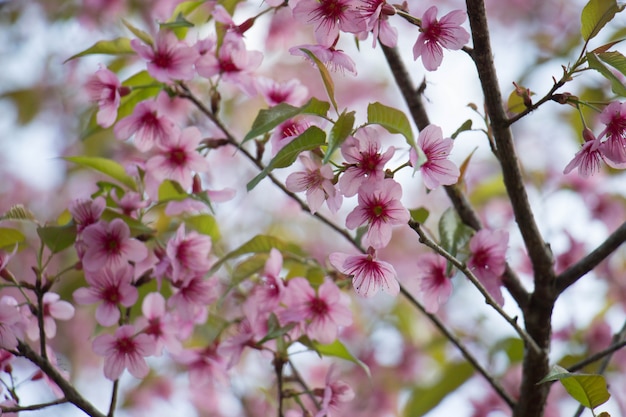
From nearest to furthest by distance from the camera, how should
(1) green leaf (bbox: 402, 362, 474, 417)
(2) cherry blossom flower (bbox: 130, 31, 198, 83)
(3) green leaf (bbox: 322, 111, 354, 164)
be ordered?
(3) green leaf (bbox: 322, 111, 354, 164) → (2) cherry blossom flower (bbox: 130, 31, 198, 83) → (1) green leaf (bbox: 402, 362, 474, 417)

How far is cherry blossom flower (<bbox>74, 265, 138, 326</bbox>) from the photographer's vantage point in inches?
42.0

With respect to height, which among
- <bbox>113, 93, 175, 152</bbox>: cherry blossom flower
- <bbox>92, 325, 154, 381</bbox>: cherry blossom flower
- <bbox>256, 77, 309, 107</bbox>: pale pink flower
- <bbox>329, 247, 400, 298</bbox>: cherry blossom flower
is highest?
<bbox>256, 77, 309, 107</bbox>: pale pink flower

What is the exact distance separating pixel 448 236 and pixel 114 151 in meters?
1.91

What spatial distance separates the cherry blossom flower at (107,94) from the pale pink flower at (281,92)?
0.69 ft

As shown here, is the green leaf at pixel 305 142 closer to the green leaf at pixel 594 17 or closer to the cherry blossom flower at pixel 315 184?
Answer: the cherry blossom flower at pixel 315 184

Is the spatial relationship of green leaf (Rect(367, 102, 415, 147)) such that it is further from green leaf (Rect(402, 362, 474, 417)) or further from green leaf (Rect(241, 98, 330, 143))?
green leaf (Rect(402, 362, 474, 417))

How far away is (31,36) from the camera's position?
11.3 ft

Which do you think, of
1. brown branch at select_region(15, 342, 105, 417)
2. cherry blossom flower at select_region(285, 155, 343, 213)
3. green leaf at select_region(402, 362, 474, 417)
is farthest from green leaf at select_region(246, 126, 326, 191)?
green leaf at select_region(402, 362, 474, 417)

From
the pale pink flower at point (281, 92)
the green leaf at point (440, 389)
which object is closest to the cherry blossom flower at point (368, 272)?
the pale pink flower at point (281, 92)

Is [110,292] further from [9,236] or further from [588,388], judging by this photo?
[588,388]

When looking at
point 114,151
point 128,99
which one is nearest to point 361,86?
point 114,151

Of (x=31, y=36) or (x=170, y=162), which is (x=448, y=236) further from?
(x=31, y=36)

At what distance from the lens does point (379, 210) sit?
844mm

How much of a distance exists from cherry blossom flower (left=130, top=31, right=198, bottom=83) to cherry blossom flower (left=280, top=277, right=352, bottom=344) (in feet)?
1.16
